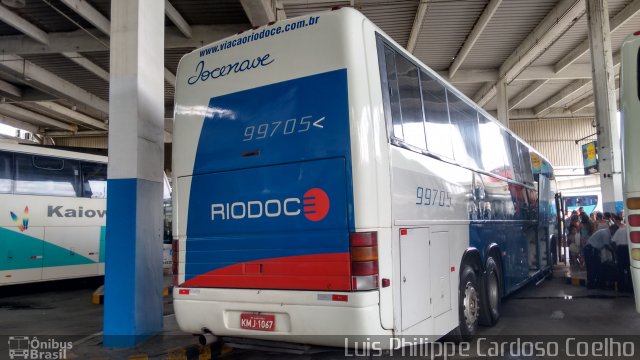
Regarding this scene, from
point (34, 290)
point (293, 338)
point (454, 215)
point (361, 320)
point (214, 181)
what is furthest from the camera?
point (34, 290)

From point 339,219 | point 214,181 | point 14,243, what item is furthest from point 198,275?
point 14,243

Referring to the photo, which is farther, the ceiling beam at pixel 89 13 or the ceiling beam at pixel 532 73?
the ceiling beam at pixel 532 73

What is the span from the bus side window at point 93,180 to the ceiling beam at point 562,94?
21.5 metres

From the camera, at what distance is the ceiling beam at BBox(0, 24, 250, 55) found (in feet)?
46.1

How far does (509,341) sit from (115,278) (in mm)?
5100

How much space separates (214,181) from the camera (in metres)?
4.84

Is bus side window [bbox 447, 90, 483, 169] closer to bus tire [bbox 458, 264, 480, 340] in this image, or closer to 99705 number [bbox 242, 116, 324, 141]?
bus tire [bbox 458, 264, 480, 340]

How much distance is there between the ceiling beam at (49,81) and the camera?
54.3 ft

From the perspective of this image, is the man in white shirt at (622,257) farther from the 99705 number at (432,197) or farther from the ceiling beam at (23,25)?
the ceiling beam at (23,25)

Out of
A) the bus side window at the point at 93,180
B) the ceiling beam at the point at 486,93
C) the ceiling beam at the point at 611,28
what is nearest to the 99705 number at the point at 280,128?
the bus side window at the point at 93,180

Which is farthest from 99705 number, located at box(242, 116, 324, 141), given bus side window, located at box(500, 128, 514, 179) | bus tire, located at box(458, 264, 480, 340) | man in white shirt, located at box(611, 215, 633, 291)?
man in white shirt, located at box(611, 215, 633, 291)

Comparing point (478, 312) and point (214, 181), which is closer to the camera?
point (214, 181)

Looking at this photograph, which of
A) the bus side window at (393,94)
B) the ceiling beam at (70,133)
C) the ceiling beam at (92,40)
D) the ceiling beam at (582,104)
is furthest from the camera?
the ceiling beam at (70,133)

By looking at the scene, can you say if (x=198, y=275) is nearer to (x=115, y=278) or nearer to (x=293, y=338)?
(x=293, y=338)
